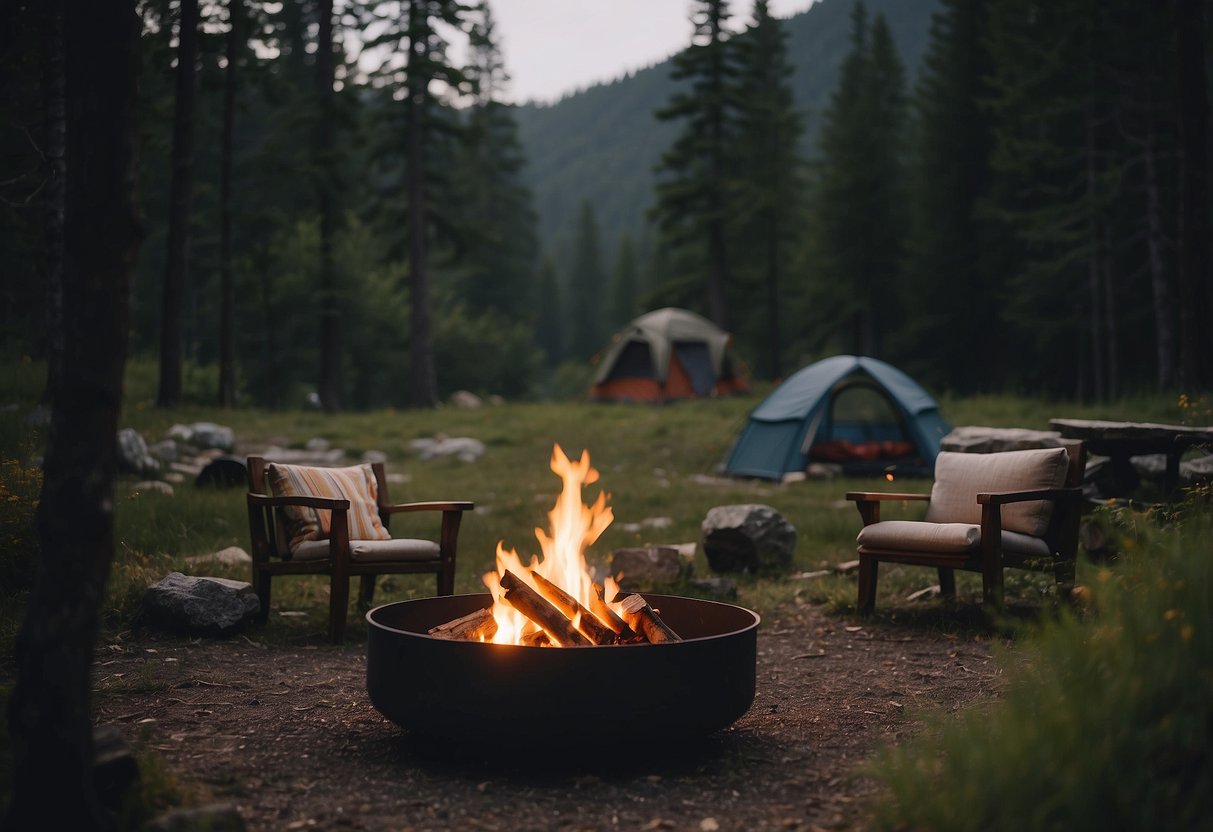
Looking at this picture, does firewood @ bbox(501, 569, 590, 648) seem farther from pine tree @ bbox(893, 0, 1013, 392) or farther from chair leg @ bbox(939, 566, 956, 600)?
pine tree @ bbox(893, 0, 1013, 392)

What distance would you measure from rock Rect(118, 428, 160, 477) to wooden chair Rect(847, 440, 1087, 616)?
6.34 meters

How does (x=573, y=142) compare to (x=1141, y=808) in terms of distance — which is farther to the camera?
(x=573, y=142)

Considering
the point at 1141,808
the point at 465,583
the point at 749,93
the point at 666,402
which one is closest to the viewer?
Answer: the point at 1141,808

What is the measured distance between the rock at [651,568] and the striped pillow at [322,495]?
169 cm

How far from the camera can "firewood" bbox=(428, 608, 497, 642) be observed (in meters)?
3.74

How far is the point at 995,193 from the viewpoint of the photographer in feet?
84.4

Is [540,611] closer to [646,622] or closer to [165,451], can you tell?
[646,622]

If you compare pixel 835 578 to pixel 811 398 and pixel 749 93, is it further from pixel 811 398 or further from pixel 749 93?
pixel 749 93

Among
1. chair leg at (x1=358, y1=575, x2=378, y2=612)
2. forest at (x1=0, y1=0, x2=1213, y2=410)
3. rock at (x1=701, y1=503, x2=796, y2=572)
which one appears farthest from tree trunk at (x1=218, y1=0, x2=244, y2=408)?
rock at (x1=701, y1=503, x2=796, y2=572)

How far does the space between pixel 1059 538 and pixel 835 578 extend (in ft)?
5.45

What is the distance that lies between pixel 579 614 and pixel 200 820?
4.94 ft

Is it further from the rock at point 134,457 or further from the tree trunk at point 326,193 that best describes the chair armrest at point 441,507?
the tree trunk at point 326,193

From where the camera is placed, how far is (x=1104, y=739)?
231cm

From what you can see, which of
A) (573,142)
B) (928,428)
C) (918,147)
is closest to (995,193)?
(918,147)
